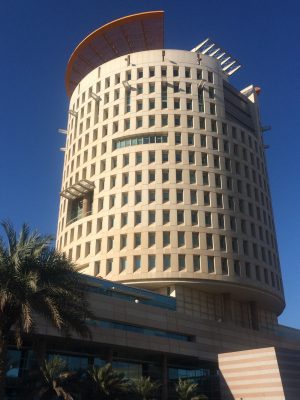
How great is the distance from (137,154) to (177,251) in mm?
15049

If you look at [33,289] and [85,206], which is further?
[85,206]

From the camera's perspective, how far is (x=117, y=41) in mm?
72188

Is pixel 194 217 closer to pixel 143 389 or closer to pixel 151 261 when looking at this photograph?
pixel 151 261

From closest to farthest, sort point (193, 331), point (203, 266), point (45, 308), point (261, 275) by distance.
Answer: point (45, 308) → point (193, 331) → point (203, 266) → point (261, 275)

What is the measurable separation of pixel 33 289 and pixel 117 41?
190 feet

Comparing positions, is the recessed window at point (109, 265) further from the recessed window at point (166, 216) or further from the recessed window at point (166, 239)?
the recessed window at point (166, 216)

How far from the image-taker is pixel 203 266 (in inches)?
2098

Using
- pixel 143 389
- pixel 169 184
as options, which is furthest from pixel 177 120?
pixel 143 389

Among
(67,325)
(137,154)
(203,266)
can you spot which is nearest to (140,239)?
A: (203,266)

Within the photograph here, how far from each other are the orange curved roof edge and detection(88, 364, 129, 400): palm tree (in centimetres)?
5563

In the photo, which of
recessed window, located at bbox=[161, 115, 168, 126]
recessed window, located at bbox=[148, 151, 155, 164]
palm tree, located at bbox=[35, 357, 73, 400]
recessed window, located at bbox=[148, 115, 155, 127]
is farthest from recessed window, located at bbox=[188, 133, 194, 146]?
palm tree, located at bbox=[35, 357, 73, 400]

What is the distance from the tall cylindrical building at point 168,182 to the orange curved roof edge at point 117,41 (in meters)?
0.17

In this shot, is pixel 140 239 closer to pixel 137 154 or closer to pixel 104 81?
pixel 137 154

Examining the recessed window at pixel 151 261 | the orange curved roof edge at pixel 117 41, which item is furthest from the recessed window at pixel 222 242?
the orange curved roof edge at pixel 117 41
